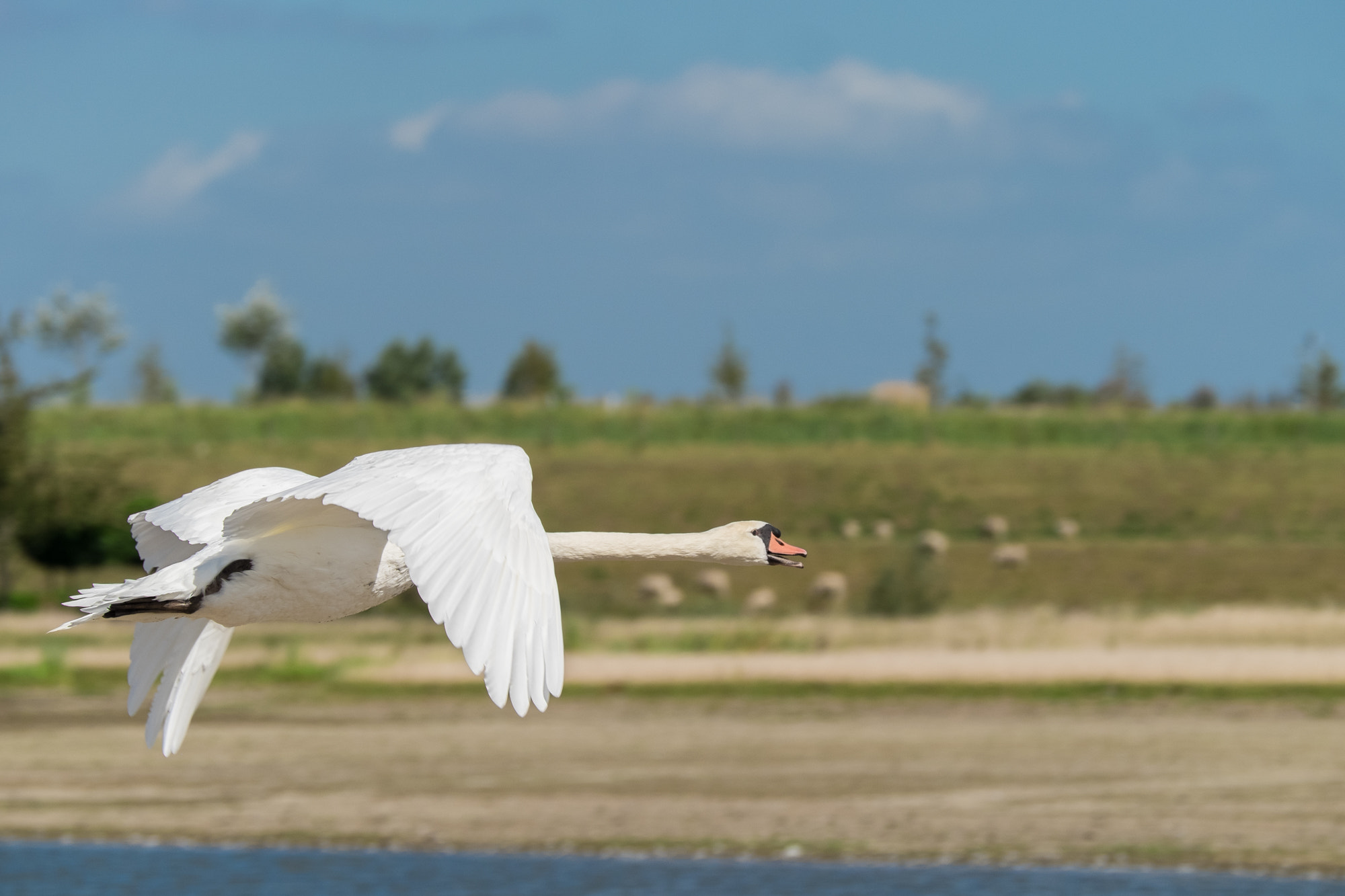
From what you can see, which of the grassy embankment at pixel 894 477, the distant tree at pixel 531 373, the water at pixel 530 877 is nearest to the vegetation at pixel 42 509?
the grassy embankment at pixel 894 477

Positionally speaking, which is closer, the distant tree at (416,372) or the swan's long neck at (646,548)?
the swan's long neck at (646,548)

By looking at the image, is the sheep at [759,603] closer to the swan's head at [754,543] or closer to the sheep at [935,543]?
the sheep at [935,543]

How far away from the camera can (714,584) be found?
4450cm

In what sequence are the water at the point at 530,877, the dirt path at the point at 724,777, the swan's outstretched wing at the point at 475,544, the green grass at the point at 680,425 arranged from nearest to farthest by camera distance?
1. the swan's outstretched wing at the point at 475,544
2. the water at the point at 530,877
3. the dirt path at the point at 724,777
4. the green grass at the point at 680,425

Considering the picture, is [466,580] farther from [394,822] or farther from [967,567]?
[967,567]

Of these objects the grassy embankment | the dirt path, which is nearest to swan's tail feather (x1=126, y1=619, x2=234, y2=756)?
the dirt path

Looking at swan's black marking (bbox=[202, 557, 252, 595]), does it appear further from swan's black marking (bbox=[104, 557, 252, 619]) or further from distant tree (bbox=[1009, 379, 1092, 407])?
distant tree (bbox=[1009, 379, 1092, 407])

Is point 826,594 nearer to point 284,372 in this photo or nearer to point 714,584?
point 714,584

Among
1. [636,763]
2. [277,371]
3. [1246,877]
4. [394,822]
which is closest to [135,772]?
[394,822]

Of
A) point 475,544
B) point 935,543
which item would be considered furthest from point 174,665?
point 935,543

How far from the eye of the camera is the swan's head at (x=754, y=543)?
25.6 feet

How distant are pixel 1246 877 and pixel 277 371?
80883mm

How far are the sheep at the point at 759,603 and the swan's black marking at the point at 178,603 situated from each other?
114 ft

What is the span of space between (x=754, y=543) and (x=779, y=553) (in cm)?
17
